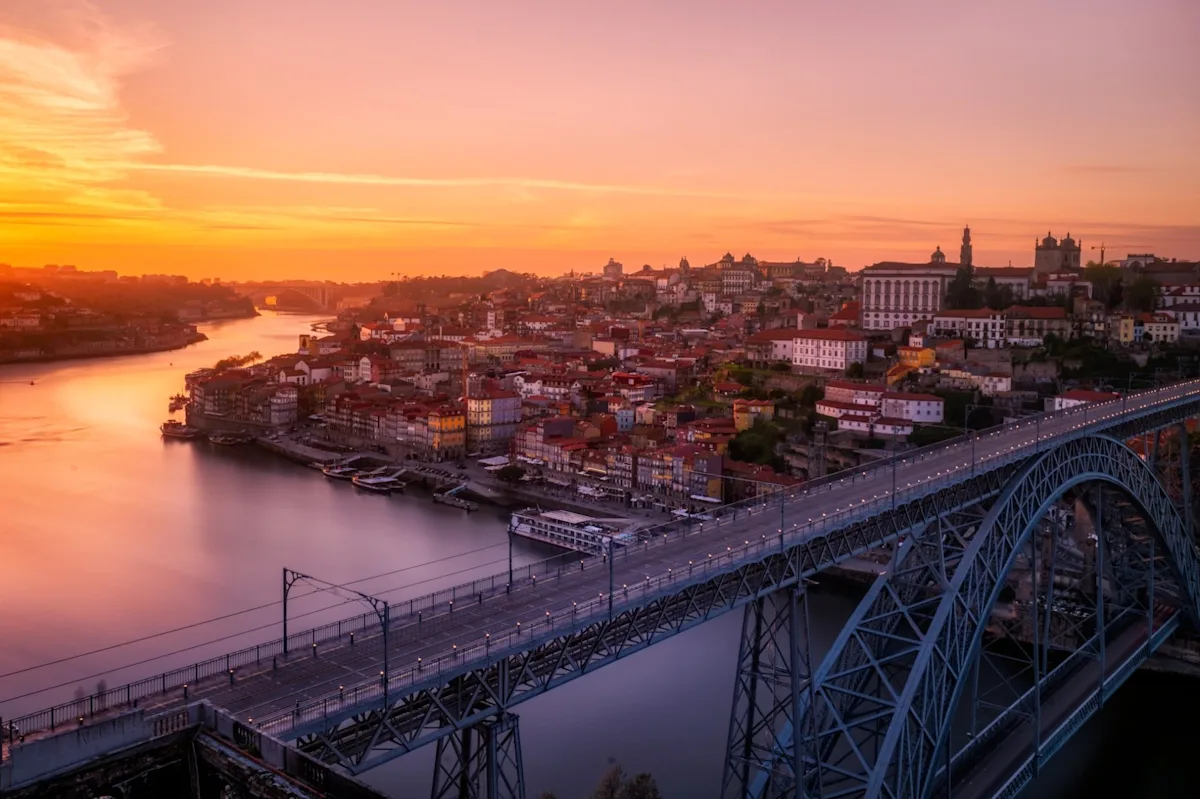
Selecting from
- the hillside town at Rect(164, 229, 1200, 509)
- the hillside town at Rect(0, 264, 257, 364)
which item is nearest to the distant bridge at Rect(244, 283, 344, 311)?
the hillside town at Rect(0, 264, 257, 364)

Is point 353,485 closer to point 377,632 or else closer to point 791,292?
point 377,632

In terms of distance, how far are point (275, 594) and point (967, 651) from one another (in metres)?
7.72

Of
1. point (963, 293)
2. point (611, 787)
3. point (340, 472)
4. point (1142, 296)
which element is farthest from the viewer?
point (963, 293)

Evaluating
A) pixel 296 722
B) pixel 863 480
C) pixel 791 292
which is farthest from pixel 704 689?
pixel 791 292

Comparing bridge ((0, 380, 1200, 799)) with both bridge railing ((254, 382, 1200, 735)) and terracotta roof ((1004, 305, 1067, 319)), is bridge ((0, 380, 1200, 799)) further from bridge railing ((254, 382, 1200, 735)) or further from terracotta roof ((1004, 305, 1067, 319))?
terracotta roof ((1004, 305, 1067, 319))

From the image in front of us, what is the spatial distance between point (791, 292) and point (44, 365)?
27.5 metres

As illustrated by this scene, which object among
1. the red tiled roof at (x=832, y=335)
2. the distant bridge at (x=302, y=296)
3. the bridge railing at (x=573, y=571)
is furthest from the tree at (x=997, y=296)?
the distant bridge at (x=302, y=296)

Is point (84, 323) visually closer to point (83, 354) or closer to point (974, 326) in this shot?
point (83, 354)

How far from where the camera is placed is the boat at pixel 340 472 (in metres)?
18.6

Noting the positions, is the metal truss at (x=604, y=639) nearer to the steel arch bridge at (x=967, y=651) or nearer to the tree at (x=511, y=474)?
the steel arch bridge at (x=967, y=651)

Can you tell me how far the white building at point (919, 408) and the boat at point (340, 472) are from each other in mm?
9696

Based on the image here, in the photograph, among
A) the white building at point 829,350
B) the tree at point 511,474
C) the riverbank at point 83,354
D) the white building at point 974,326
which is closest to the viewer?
the tree at point 511,474

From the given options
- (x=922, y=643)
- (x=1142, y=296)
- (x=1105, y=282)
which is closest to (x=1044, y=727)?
(x=922, y=643)

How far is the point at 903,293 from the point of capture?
23.9 m
